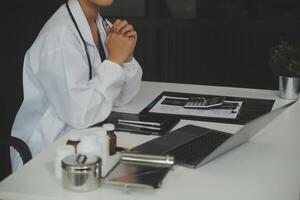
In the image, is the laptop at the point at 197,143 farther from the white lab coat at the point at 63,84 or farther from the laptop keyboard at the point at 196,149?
the white lab coat at the point at 63,84

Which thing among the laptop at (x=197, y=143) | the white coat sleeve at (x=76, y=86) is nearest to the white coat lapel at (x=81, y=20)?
the white coat sleeve at (x=76, y=86)

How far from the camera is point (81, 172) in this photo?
127 centimetres

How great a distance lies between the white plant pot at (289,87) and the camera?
2.16m

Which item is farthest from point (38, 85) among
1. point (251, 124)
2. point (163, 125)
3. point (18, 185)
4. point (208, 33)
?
point (208, 33)

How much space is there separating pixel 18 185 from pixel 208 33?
89.0 inches

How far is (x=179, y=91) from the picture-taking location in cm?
232

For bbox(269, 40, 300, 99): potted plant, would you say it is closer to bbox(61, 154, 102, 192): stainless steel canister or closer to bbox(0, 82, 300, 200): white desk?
bbox(0, 82, 300, 200): white desk

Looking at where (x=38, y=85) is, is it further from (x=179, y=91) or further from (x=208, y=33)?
(x=208, y=33)

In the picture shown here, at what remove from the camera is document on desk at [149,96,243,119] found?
6.39 ft

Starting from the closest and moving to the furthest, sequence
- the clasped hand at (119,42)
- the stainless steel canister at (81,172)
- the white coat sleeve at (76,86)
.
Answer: the stainless steel canister at (81,172) < the white coat sleeve at (76,86) < the clasped hand at (119,42)

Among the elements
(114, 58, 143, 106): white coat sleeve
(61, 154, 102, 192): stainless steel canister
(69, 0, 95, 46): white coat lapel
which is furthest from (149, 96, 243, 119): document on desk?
(61, 154, 102, 192): stainless steel canister

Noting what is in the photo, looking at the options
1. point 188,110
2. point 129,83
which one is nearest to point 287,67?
point 188,110

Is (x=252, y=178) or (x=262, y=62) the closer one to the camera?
(x=252, y=178)

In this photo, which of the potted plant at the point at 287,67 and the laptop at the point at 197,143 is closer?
the laptop at the point at 197,143
